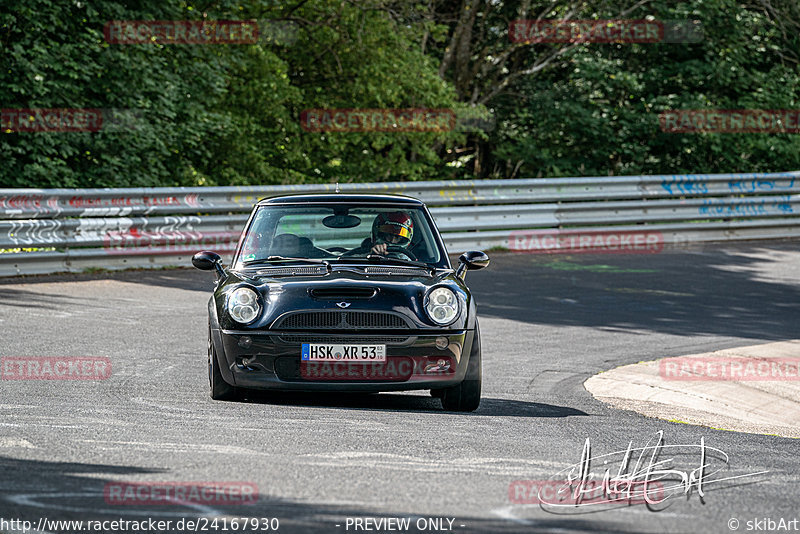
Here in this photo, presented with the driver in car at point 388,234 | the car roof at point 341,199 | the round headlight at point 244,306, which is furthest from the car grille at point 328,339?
the car roof at point 341,199

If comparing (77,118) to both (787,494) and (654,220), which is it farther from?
(787,494)

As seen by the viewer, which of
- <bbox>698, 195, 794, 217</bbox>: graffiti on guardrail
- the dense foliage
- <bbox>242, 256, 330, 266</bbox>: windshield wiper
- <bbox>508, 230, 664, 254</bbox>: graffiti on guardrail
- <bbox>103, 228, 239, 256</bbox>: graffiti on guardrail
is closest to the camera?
<bbox>242, 256, 330, 266</bbox>: windshield wiper

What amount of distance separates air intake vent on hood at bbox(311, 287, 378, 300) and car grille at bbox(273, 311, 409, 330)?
4.6 inches

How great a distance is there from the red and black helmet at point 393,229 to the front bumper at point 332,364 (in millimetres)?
1236

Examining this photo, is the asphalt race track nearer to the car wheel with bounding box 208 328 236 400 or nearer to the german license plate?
the car wheel with bounding box 208 328 236 400

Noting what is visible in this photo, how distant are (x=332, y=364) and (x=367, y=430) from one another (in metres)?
0.81

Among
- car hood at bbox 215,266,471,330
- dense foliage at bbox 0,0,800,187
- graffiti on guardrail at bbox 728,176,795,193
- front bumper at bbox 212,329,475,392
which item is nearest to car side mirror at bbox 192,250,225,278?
car hood at bbox 215,266,471,330

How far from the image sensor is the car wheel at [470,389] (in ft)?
26.3

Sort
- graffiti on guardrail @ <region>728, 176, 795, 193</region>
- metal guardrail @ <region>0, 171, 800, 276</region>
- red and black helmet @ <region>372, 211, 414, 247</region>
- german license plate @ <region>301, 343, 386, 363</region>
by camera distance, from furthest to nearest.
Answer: graffiti on guardrail @ <region>728, 176, 795, 193</region> → metal guardrail @ <region>0, 171, 800, 276</region> → red and black helmet @ <region>372, 211, 414, 247</region> → german license plate @ <region>301, 343, 386, 363</region>

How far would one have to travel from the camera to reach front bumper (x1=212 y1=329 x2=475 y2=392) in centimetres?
774

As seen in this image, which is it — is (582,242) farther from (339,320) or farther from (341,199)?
(339,320)

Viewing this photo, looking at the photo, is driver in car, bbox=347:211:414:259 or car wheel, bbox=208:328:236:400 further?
driver in car, bbox=347:211:414:259

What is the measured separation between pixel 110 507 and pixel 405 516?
1.23 meters

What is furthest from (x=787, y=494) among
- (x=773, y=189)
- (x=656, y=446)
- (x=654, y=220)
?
(x=773, y=189)
